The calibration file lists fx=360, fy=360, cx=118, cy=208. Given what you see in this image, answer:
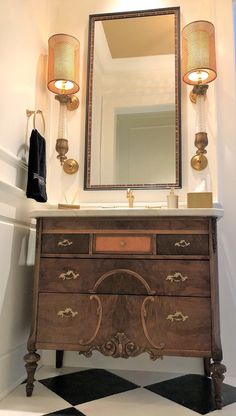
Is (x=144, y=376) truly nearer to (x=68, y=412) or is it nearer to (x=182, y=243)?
(x=68, y=412)

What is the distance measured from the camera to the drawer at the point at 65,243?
159 centimetres

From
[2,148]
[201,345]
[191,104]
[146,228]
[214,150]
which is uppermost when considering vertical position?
[191,104]

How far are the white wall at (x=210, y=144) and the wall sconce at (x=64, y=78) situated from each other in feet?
0.17

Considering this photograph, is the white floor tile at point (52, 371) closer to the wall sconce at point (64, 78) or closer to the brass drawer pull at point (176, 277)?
the brass drawer pull at point (176, 277)

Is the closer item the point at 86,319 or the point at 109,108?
the point at 86,319

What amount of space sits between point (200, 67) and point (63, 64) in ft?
2.55

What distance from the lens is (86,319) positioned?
1525mm

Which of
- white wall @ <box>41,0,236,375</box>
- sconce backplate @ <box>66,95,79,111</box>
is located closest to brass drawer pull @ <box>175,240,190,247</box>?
white wall @ <box>41,0,236,375</box>

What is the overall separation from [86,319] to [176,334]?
14.9 inches

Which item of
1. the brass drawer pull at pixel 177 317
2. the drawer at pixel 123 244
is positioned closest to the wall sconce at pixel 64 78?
the drawer at pixel 123 244

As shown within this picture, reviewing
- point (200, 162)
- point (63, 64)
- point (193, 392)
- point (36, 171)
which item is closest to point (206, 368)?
point (193, 392)

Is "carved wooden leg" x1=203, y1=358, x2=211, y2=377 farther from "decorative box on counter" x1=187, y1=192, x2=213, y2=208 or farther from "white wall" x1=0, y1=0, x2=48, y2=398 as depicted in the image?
"white wall" x1=0, y1=0, x2=48, y2=398

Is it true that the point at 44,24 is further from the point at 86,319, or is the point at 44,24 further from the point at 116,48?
the point at 86,319

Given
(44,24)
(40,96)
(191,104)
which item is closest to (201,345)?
(191,104)
